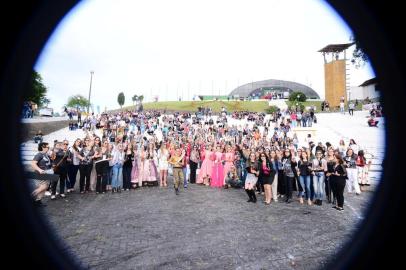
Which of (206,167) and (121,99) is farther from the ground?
(121,99)

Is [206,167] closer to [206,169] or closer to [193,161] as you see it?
[206,169]

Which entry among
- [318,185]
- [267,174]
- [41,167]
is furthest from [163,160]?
[318,185]

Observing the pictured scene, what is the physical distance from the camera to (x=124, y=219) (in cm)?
739

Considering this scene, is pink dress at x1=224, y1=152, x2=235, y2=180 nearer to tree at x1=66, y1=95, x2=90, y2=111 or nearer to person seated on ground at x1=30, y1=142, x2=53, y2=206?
person seated on ground at x1=30, y1=142, x2=53, y2=206

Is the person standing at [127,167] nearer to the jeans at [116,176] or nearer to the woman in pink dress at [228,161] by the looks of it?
the jeans at [116,176]

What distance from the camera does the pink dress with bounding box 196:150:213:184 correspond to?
13.5 meters

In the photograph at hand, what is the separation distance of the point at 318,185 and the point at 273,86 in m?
119

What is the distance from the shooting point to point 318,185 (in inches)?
376

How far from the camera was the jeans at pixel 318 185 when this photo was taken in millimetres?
9516

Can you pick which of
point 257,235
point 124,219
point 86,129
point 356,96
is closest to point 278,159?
point 257,235
